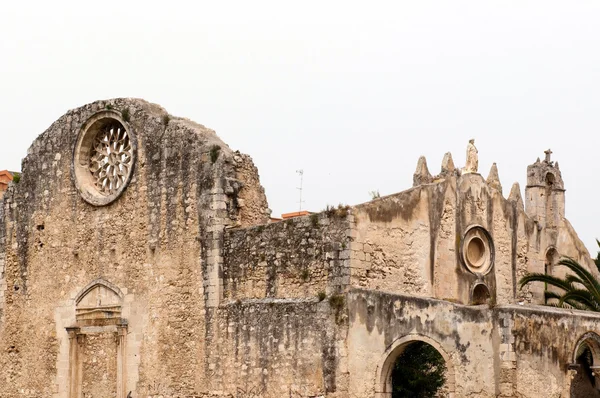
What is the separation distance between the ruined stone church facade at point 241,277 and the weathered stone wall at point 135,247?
0.04 m

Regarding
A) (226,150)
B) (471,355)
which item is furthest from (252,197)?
(471,355)

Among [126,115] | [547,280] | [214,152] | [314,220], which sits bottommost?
[547,280]

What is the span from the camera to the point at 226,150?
70.8 ft

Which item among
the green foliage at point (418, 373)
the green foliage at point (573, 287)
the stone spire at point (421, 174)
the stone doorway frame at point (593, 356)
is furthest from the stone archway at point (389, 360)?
the green foliage at point (573, 287)

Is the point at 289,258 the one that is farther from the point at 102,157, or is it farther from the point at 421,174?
the point at 102,157

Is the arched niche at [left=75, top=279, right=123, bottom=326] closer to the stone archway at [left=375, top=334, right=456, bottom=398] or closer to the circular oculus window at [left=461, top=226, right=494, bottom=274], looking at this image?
the stone archway at [left=375, top=334, right=456, bottom=398]

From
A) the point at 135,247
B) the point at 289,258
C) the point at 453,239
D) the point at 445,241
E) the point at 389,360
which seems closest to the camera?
the point at 389,360

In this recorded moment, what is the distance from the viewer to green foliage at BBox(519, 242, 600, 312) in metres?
23.5

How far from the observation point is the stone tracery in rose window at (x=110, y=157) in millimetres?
23750

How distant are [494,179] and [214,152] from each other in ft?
20.1

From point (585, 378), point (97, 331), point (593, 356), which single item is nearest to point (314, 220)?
point (593, 356)

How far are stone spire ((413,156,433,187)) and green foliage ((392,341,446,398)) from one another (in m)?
3.21

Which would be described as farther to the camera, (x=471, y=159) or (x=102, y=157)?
(x=102, y=157)

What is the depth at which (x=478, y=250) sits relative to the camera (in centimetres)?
2327
